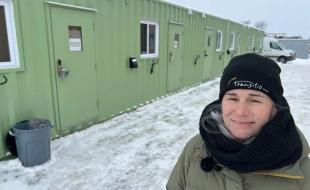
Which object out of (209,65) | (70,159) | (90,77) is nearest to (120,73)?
(90,77)

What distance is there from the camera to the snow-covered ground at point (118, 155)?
3451mm

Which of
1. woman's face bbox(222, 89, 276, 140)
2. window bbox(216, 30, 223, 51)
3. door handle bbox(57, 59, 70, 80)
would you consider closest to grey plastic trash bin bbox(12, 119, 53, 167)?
door handle bbox(57, 59, 70, 80)

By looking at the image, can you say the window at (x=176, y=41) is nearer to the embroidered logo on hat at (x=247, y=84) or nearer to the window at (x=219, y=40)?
the window at (x=219, y=40)

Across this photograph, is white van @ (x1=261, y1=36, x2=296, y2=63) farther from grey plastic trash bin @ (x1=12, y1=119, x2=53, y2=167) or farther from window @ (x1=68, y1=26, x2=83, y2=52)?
grey plastic trash bin @ (x1=12, y1=119, x2=53, y2=167)

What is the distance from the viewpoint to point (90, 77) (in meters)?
5.34

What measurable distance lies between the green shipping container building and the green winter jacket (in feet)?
10.7

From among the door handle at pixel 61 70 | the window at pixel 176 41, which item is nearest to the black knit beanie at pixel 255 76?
the door handle at pixel 61 70

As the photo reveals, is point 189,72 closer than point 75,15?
No

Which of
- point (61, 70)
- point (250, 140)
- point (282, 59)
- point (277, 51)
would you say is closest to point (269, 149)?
point (250, 140)

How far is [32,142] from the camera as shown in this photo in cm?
373

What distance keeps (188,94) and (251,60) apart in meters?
7.71

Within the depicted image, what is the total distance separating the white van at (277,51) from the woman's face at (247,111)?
23917 millimetres

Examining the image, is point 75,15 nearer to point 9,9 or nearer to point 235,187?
point 9,9

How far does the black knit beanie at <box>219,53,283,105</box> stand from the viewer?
1.28 metres
